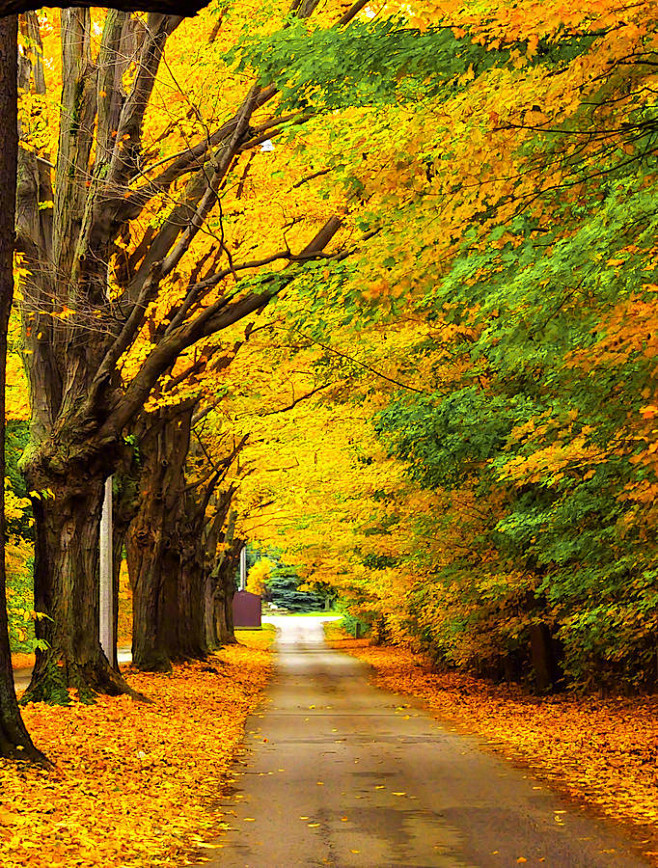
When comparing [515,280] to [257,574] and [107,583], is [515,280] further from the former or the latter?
[257,574]

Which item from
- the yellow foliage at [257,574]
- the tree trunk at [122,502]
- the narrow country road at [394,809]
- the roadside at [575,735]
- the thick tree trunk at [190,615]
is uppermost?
the yellow foliage at [257,574]

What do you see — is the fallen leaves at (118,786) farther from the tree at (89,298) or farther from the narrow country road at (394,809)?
the tree at (89,298)

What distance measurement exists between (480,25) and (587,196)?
8.12ft

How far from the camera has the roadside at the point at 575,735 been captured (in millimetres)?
10492

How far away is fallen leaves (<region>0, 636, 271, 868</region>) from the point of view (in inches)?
313

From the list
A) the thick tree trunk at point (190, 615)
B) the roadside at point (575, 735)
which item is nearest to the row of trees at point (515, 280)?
the roadside at point (575, 735)

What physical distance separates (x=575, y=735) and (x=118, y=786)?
7823mm

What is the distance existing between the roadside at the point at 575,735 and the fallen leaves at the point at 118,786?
3417mm

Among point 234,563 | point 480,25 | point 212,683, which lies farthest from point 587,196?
point 234,563

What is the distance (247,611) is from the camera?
Result: 87.8 m

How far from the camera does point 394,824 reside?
9.37 meters

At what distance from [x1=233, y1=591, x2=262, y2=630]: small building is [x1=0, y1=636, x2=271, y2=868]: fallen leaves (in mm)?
67725

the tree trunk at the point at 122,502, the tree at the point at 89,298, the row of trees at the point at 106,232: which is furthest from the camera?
the tree trunk at the point at 122,502

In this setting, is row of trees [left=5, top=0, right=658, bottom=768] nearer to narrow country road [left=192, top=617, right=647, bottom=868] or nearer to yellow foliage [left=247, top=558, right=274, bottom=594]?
narrow country road [left=192, top=617, right=647, bottom=868]
